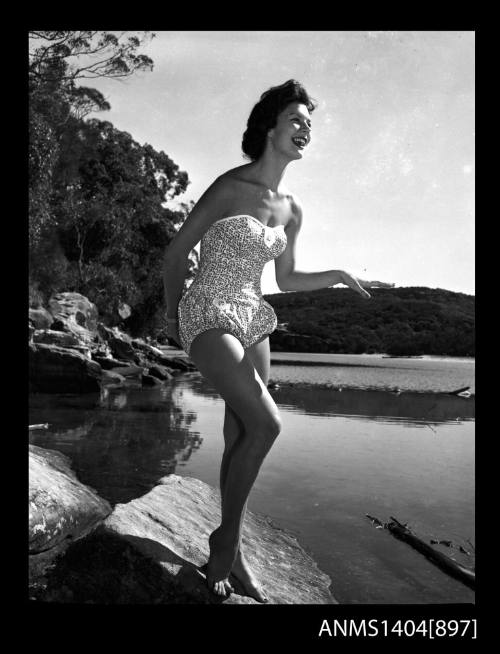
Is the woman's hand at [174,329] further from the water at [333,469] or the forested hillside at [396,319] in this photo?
the forested hillside at [396,319]

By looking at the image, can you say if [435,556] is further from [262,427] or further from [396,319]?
[396,319]

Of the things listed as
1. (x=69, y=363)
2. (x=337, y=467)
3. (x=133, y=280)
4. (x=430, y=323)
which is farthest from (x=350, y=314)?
(x=337, y=467)

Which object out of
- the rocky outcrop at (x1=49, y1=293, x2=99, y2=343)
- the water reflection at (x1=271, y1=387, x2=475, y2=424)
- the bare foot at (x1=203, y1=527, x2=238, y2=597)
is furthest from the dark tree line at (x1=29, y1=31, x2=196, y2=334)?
→ the bare foot at (x1=203, y1=527, x2=238, y2=597)

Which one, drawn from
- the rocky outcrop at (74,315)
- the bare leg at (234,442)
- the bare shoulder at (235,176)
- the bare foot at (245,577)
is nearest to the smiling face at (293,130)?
the bare shoulder at (235,176)

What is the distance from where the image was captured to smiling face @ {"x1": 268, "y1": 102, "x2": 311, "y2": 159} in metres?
2.84

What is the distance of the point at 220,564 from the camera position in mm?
2719

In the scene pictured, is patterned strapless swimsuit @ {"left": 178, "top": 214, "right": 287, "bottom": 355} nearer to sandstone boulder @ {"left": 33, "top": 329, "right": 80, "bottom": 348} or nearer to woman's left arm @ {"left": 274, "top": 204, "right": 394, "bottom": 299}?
woman's left arm @ {"left": 274, "top": 204, "right": 394, "bottom": 299}

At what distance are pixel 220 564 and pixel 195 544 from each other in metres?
0.68

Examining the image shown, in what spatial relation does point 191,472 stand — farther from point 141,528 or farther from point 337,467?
point 141,528

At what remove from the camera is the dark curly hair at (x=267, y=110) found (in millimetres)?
2871

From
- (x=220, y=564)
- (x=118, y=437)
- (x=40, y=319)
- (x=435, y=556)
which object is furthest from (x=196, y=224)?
(x=40, y=319)

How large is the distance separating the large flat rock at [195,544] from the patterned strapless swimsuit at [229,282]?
3.59 ft

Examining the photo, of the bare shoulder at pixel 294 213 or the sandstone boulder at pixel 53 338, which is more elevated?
the bare shoulder at pixel 294 213

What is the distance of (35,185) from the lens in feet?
55.6
